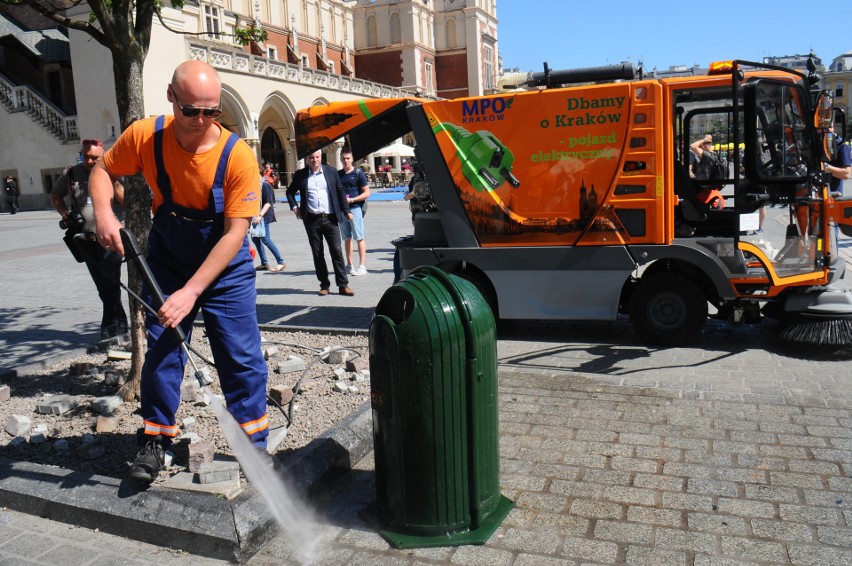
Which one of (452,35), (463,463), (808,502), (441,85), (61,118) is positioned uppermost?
(452,35)

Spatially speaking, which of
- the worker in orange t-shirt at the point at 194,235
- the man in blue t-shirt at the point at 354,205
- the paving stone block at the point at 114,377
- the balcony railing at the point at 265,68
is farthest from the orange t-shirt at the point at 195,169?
the balcony railing at the point at 265,68

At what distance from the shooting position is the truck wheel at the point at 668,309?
6531mm

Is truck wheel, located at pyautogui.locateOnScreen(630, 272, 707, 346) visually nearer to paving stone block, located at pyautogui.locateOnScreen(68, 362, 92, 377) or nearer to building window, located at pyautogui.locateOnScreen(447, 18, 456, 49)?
paving stone block, located at pyautogui.locateOnScreen(68, 362, 92, 377)

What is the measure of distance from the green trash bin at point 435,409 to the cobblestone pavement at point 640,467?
0.48 ft

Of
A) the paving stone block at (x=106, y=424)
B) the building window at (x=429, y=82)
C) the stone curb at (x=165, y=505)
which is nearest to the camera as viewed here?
the stone curb at (x=165, y=505)

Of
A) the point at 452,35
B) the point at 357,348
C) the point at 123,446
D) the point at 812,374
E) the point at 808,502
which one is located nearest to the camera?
the point at 808,502

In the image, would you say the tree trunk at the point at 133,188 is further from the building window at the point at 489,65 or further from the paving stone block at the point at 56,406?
the building window at the point at 489,65

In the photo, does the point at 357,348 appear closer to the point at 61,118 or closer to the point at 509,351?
the point at 509,351

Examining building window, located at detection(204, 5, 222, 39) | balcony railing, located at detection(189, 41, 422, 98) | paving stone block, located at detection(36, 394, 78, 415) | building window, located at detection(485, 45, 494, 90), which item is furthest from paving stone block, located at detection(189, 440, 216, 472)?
building window, located at detection(485, 45, 494, 90)

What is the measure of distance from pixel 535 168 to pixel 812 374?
2676mm

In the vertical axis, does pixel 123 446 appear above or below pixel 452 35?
below

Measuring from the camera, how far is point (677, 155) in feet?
22.5

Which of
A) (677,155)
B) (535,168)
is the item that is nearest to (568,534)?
(535,168)

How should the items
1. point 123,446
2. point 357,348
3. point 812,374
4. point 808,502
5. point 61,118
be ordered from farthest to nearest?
1. point 61,118
2. point 357,348
3. point 812,374
4. point 123,446
5. point 808,502
